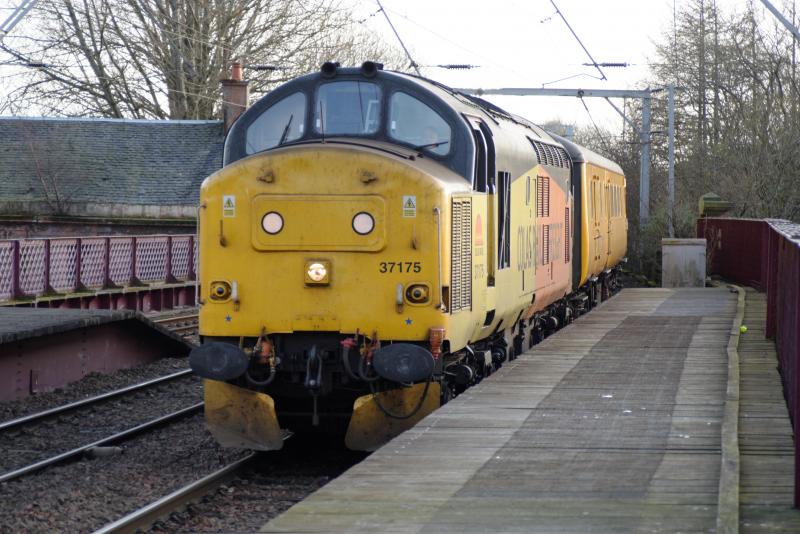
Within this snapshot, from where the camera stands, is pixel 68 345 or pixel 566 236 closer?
pixel 68 345

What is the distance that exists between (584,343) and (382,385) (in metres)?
5.92

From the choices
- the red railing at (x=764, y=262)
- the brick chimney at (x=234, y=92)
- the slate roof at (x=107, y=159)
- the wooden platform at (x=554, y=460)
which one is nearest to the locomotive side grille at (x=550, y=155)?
the wooden platform at (x=554, y=460)

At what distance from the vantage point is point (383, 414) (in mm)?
10195

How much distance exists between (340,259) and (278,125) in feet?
5.59

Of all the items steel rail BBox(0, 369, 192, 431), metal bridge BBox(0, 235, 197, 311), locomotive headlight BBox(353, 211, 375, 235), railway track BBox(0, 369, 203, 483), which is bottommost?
railway track BBox(0, 369, 203, 483)

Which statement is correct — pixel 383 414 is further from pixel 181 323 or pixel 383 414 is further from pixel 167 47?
pixel 167 47

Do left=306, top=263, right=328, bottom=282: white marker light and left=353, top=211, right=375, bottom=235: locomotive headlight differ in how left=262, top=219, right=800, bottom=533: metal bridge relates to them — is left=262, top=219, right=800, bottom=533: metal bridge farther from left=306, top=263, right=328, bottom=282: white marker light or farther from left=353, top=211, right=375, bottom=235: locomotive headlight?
left=353, top=211, right=375, bottom=235: locomotive headlight

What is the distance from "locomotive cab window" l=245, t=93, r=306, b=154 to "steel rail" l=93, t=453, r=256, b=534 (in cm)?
279

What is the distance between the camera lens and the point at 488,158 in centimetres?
1162

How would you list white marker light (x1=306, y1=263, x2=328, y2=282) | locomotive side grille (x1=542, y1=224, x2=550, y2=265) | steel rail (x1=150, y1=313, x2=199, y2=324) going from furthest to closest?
steel rail (x1=150, y1=313, x2=199, y2=324)
locomotive side grille (x1=542, y1=224, x2=550, y2=265)
white marker light (x1=306, y1=263, x2=328, y2=282)

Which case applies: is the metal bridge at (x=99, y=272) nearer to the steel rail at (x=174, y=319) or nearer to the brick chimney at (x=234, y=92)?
the steel rail at (x=174, y=319)

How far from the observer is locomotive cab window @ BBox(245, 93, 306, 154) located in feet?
36.1

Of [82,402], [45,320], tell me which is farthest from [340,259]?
[45,320]

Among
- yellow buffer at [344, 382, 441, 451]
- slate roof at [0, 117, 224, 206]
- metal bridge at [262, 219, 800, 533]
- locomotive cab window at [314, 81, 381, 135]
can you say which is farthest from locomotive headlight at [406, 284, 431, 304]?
slate roof at [0, 117, 224, 206]
